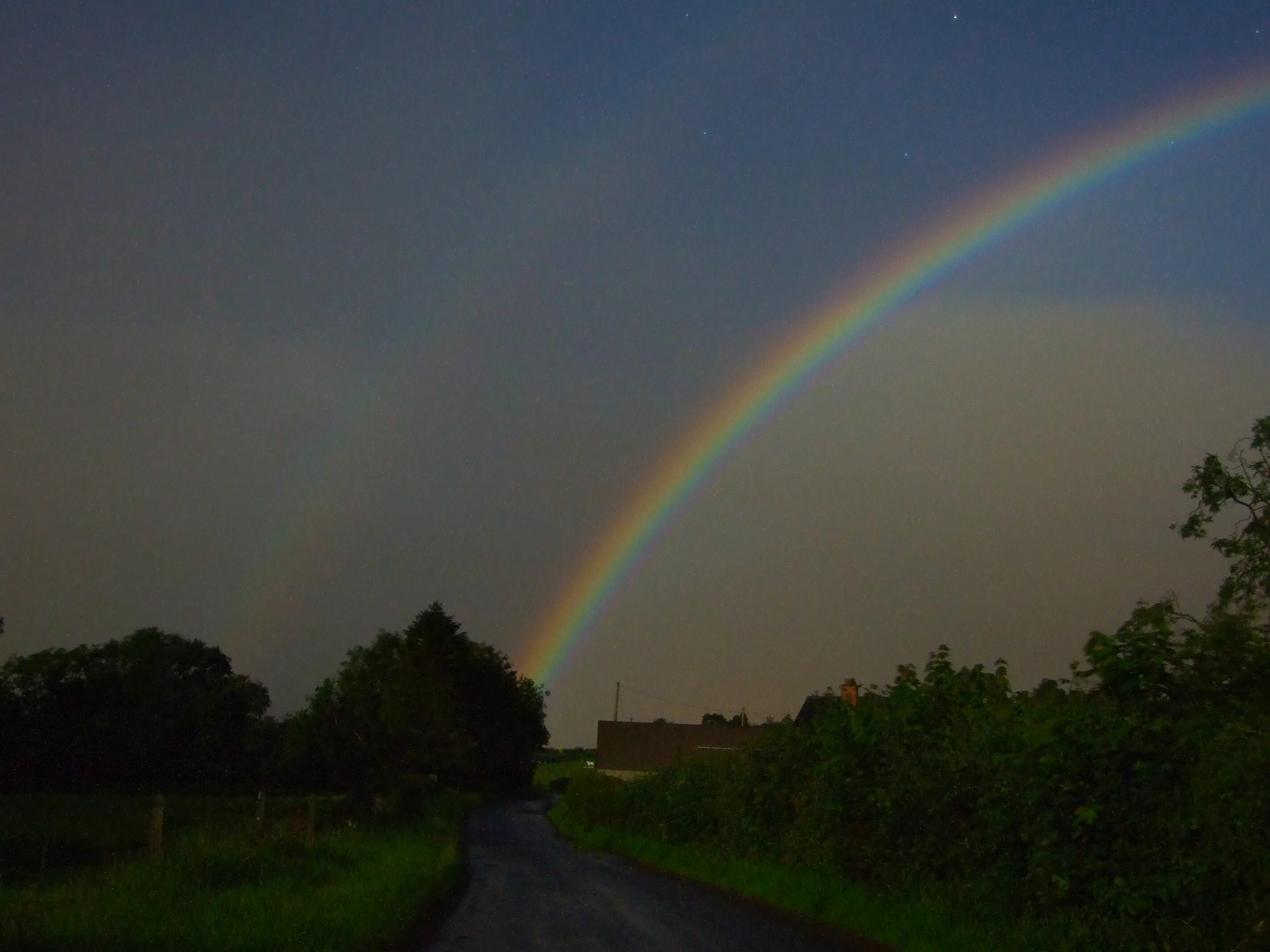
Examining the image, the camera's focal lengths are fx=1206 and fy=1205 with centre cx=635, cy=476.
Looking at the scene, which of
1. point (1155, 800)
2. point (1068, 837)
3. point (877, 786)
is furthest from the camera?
point (877, 786)

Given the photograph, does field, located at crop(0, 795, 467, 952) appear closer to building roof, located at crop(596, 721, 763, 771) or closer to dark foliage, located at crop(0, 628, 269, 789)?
dark foliage, located at crop(0, 628, 269, 789)

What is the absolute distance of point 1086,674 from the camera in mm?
11828

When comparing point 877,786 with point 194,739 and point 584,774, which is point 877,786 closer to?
point 584,774

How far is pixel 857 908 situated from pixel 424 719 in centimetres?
7426

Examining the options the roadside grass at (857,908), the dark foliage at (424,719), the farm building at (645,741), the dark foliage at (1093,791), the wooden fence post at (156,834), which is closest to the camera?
the dark foliage at (1093,791)

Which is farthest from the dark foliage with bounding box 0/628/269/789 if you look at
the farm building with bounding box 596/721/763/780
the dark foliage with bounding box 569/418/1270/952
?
the dark foliage with bounding box 569/418/1270/952

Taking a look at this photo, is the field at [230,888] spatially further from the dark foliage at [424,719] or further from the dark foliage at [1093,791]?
the dark foliage at [424,719]

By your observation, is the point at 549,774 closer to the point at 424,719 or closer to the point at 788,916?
the point at 424,719

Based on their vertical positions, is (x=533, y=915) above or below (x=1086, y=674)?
below

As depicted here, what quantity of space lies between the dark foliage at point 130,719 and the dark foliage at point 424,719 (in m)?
4.94

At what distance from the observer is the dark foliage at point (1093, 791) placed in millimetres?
9547

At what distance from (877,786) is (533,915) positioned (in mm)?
5254

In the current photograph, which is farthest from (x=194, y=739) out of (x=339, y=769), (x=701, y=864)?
(x=701, y=864)

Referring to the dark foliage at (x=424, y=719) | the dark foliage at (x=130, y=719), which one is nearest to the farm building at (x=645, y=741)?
the dark foliage at (x=424, y=719)
